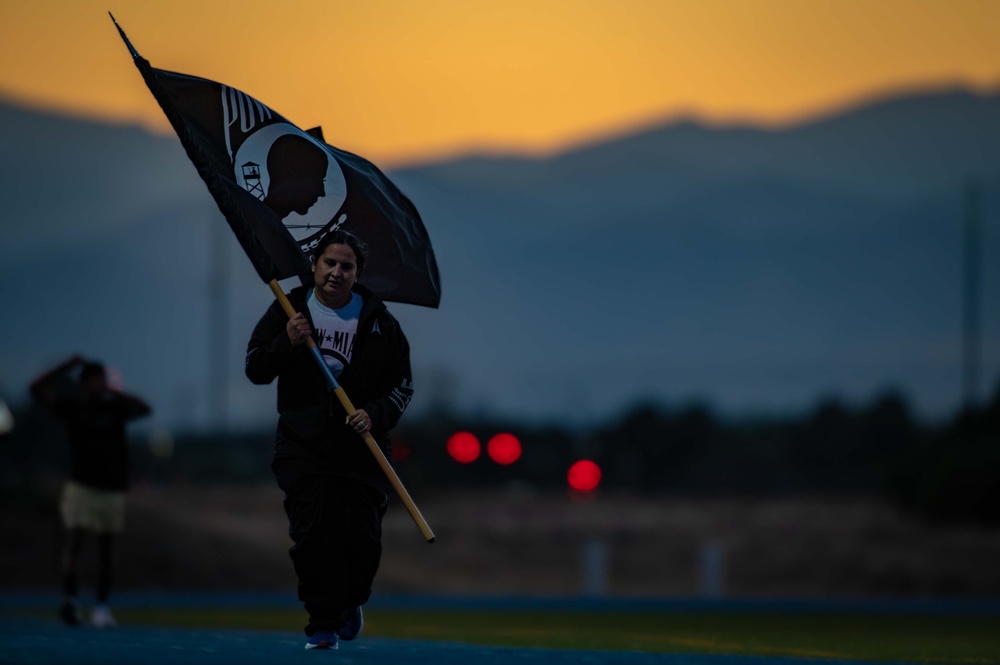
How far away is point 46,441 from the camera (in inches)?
2899

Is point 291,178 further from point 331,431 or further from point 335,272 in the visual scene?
point 331,431

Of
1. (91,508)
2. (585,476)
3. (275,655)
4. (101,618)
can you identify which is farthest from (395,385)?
(585,476)

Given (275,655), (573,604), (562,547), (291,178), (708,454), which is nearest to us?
(275,655)

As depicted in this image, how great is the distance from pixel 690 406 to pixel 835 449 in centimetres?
857

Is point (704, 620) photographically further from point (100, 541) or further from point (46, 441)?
point (46, 441)

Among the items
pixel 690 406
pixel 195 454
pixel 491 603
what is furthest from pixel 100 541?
pixel 690 406

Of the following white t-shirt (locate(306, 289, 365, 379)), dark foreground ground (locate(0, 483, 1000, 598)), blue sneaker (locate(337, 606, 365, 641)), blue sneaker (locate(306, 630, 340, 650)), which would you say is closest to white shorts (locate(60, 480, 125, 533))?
blue sneaker (locate(337, 606, 365, 641))

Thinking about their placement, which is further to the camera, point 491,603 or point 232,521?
point 232,521

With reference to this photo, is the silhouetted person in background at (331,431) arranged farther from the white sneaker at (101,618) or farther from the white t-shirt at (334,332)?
the white sneaker at (101,618)

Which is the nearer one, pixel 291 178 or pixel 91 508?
pixel 291 178

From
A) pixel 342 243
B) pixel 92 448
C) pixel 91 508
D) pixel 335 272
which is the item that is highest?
pixel 342 243

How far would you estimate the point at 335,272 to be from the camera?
30.6 ft

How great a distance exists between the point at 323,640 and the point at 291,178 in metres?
2.77

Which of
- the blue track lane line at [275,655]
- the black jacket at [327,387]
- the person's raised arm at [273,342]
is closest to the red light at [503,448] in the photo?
the blue track lane line at [275,655]
